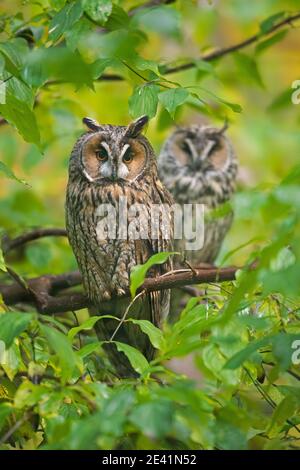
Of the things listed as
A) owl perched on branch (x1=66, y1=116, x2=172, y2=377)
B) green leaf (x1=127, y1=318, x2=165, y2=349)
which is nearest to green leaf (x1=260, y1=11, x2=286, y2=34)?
owl perched on branch (x1=66, y1=116, x2=172, y2=377)

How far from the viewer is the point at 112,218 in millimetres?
4383

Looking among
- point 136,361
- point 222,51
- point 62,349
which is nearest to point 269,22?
point 222,51

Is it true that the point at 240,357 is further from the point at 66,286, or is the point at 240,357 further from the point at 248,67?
the point at 248,67

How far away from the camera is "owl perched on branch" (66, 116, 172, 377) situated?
168 inches

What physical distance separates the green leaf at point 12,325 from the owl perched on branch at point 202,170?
417cm

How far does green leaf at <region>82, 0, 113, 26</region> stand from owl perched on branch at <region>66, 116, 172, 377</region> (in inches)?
44.9

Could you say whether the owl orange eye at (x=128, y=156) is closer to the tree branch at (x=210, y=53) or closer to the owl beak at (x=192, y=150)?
the tree branch at (x=210, y=53)

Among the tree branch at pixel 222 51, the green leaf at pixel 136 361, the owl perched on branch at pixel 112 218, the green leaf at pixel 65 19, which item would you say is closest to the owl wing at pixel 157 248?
the owl perched on branch at pixel 112 218

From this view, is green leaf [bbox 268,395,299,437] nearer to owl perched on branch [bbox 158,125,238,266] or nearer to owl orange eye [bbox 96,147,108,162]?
owl orange eye [bbox 96,147,108,162]

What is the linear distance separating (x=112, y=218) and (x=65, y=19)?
142 cm

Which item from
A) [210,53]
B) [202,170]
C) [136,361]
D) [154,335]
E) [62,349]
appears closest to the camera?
[62,349]
